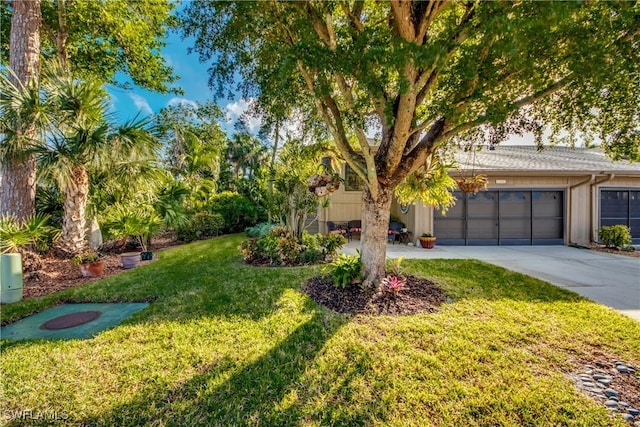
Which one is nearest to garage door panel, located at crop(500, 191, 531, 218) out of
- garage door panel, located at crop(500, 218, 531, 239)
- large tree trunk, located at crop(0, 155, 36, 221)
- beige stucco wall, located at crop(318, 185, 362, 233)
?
garage door panel, located at crop(500, 218, 531, 239)

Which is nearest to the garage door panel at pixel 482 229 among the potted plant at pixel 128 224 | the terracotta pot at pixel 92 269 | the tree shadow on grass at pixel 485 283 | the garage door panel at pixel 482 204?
the garage door panel at pixel 482 204

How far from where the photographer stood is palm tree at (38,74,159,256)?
5996mm

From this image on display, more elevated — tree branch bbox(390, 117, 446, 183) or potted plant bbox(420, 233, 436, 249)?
tree branch bbox(390, 117, 446, 183)

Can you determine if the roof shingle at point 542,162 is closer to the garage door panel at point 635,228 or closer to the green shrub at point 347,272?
the garage door panel at point 635,228

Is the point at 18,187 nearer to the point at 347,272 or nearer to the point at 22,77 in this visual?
the point at 22,77

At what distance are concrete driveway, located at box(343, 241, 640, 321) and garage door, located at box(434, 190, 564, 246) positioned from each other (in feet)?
1.97

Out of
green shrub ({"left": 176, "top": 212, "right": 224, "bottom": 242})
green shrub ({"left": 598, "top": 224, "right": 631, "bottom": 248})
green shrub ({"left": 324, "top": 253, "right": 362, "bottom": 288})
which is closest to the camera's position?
green shrub ({"left": 324, "top": 253, "right": 362, "bottom": 288})

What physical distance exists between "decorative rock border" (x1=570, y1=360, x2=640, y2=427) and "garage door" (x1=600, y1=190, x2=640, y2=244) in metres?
11.3

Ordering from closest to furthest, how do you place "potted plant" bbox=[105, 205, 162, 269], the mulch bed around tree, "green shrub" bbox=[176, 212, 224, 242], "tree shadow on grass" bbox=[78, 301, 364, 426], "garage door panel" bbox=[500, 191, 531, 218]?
"tree shadow on grass" bbox=[78, 301, 364, 426]
the mulch bed around tree
"potted plant" bbox=[105, 205, 162, 269]
"garage door panel" bbox=[500, 191, 531, 218]
"green shrub" bbox=[176, 212, 224, 242]

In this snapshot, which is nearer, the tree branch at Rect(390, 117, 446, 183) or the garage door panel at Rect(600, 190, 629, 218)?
the tree branch at Rect(390, 117, 446, 183)

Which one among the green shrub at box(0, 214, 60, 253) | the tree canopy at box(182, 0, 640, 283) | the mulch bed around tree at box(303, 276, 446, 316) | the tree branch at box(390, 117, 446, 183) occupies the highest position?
the tree canopy at box(182, 0, 640, 283)

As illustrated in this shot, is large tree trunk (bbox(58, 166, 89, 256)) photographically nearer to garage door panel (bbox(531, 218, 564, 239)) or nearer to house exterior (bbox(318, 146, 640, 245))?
house exterior (bbox(318, 146, 640, 245))

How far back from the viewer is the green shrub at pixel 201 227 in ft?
36.6

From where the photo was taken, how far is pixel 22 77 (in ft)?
21.6
